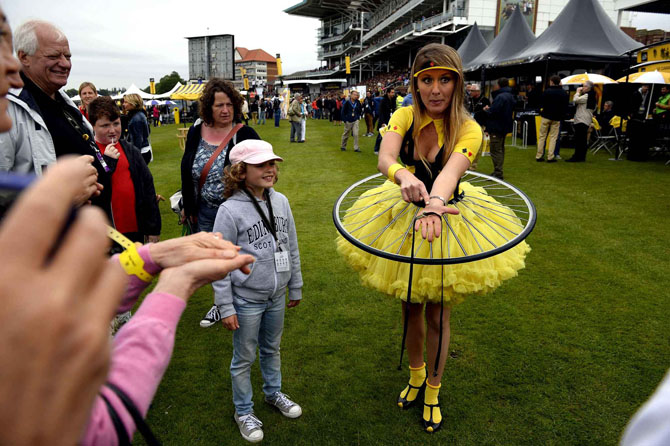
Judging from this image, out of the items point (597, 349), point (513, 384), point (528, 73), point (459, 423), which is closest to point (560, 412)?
point (513, 384)

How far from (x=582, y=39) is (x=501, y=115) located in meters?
7.83

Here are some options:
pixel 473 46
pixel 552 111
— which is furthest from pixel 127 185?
pixel 473 46

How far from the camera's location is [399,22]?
6469cm

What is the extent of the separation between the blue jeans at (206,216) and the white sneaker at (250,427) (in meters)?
1.68

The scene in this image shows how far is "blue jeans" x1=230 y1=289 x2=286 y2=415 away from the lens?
2.85 m

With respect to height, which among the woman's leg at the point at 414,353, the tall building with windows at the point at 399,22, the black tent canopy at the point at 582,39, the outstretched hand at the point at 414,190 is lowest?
the woman's leg at the point at 414,353

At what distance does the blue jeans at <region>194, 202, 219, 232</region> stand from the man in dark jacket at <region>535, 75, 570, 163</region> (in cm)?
1087

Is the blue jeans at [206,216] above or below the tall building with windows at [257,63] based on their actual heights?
below

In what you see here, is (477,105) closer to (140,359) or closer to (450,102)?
(450,102)

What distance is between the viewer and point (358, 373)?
11.7ft

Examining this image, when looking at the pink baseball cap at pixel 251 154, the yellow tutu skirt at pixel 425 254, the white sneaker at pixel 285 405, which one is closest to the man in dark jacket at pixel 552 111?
the yellow tutu skirt at pixel 425 254

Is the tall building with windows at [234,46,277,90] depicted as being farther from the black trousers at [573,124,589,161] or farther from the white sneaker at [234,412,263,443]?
the white sneaker at [234,412,263,443]

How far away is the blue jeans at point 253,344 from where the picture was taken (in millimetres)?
2846

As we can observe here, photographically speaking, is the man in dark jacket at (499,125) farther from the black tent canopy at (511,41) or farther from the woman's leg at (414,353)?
the black tent canopy at (511,41)
